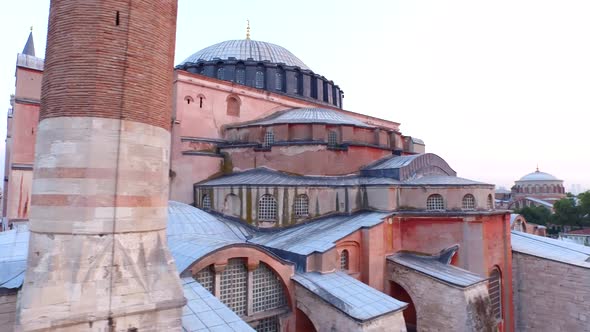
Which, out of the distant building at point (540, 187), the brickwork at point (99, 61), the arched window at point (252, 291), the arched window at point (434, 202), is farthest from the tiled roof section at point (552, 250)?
the distant building at point (540, 187)

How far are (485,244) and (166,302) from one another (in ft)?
39.2

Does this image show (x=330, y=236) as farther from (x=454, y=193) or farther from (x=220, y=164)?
Answer: (x=220, y=164)

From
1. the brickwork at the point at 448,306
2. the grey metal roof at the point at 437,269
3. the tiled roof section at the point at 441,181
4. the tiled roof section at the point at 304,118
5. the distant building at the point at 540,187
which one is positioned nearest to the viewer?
the brickwork at the point at 448,306

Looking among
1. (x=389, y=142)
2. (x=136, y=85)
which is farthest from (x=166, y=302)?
(x=389, y=142)

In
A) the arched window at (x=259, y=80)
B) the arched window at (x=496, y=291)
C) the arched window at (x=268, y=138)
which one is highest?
the arched window at (x=259, y=80)

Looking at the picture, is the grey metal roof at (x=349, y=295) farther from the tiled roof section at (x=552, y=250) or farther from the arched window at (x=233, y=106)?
the arched window at (x=233, y=106)

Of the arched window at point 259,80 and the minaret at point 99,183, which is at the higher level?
the arched window at point 259,80

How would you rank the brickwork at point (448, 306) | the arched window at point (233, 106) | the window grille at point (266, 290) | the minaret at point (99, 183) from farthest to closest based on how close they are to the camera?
the arched window at point (233, 106), the brickwork at point (448, 306), the window grille at point (266, 290), the minaret at point (99, 183)

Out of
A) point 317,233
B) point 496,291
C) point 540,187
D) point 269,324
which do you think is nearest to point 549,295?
point 496,291

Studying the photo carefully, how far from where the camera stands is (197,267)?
29.0 ft

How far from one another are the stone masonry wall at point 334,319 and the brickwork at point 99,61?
6427 millimetres

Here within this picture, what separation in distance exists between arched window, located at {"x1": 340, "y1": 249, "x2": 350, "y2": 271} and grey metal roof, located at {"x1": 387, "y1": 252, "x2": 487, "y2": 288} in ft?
5.49

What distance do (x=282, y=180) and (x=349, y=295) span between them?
20.6ft

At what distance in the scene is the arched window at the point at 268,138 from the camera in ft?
54.4
